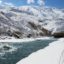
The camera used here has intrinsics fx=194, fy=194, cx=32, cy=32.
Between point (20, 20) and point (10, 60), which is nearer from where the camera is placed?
point (10, 60)

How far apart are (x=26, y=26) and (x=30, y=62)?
30.7 m

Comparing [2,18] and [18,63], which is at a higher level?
[2,18]

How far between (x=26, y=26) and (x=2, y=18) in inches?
246

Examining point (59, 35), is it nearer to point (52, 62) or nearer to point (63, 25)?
point (63, 25)

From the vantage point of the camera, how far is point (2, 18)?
3819cm

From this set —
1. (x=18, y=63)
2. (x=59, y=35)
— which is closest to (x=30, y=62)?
(x=18, y=63)

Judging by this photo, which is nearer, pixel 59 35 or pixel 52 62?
pixel 52 62

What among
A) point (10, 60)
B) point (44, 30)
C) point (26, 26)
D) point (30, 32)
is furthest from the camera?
point (44, 30)

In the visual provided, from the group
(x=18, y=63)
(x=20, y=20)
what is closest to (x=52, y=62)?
(x=18, y=63)

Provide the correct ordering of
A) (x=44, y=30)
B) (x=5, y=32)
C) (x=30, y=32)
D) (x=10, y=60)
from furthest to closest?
(x=44, y=30)
(x=30, y=32)
(x=5, y=32)
(x=10, y=60)

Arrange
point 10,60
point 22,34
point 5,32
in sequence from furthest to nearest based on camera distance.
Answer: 1. point 22,34
2. point 5,32
3. point 10,60

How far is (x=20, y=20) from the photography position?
145 feet

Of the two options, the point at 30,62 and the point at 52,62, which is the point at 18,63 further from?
the point at 52,62

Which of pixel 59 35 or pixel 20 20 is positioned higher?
pixel 20 20
